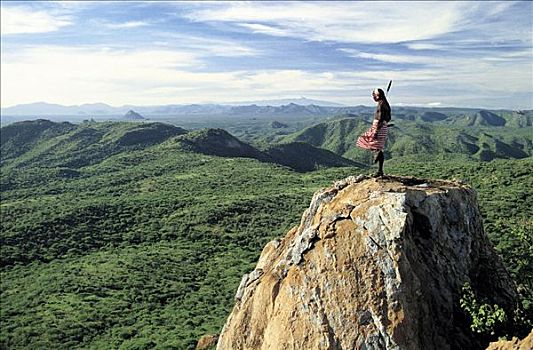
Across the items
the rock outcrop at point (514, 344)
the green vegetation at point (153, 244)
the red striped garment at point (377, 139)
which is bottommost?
the green vegetation at point (153, 244)

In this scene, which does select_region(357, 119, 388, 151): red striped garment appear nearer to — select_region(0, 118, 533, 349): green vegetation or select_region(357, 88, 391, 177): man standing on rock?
select_region(357, 88, 391, 177): man standing on rock

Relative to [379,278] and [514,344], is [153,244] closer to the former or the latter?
[379,278]

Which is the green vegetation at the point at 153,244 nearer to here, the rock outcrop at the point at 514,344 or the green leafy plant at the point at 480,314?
the green leafy plant at the point at 480,314

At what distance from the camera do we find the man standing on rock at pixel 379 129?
23.2 metres

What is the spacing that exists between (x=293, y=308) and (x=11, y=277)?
7209 centimetres

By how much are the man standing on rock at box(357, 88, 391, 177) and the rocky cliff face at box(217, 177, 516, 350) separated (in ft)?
5.18

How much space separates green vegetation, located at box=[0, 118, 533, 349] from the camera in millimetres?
57375

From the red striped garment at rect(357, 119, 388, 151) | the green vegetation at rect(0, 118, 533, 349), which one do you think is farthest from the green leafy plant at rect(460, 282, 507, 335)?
the red striped garment at rect(357, 119, 388, 151)

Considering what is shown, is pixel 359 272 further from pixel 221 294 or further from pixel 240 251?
pixel 240 251

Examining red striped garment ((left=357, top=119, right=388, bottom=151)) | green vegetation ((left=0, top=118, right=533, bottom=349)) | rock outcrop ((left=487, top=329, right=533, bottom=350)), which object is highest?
red striped garment ((left=357, top=119, right=388, bottom=151))

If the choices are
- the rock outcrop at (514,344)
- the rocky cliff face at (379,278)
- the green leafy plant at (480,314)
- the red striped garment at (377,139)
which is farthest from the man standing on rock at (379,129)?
the rock outcrop at (514,344)

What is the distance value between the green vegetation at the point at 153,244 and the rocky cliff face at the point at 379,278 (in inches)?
274

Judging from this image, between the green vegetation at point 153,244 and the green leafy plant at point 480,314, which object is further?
the green vegetation at point 153,244

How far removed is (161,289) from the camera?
231ft
